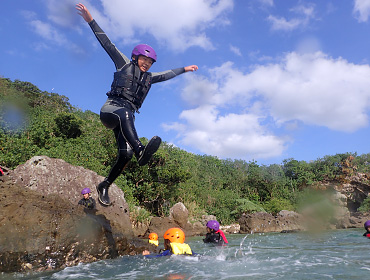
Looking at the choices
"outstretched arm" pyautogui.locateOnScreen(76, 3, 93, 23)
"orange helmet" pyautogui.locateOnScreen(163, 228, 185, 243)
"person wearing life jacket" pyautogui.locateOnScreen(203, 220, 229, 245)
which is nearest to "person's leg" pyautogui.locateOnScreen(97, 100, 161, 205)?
"outstretched arm" pyautogui.locateOnScreen(76, 3, 93, 23)

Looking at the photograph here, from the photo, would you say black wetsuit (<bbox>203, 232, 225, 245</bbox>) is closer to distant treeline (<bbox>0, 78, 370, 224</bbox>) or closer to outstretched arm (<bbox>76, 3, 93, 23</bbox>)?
distant treeline (<bbox>0, 78, 370, 224</bbox>)

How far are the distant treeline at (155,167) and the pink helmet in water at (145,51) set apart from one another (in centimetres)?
628

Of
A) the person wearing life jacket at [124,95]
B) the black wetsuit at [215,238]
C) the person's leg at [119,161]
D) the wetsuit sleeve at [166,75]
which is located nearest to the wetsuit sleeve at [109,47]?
the person wearing life jacket at [124,95]

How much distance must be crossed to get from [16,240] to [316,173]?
30375 mm

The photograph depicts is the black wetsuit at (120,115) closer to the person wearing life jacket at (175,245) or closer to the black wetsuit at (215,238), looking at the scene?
the person wearing life jacket at (175,245)

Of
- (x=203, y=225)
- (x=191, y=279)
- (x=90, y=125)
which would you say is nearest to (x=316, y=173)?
(x=203, y=225)

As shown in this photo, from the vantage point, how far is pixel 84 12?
425 cm

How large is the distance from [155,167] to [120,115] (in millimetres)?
15452

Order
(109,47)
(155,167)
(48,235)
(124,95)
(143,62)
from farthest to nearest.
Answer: (155,167) < (48,235) < (109,47) < (143,62) < (124,95)

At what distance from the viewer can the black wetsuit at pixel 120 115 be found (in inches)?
153

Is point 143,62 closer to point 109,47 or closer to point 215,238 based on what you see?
point 109,47

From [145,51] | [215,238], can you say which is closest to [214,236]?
[215,238]

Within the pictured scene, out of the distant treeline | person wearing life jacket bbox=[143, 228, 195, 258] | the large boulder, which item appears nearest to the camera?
the large boulder

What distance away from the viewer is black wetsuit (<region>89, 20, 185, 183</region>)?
12.8ft
